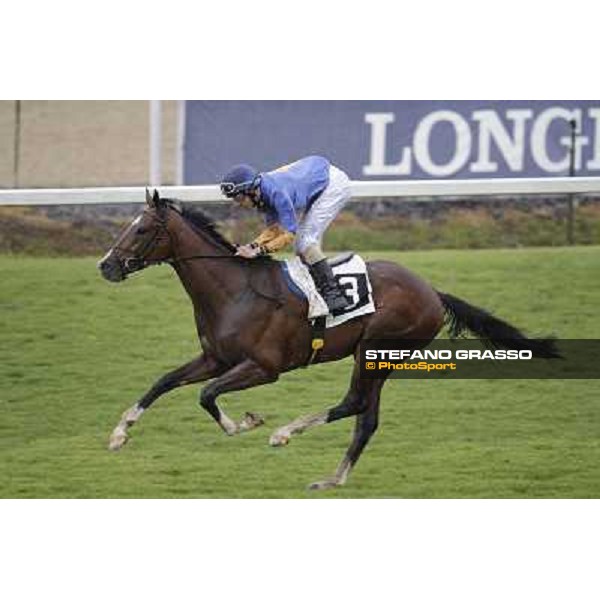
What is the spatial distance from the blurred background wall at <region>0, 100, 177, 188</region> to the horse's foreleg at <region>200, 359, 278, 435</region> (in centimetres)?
104

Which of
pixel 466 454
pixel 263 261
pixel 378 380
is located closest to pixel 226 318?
pixel 263 261

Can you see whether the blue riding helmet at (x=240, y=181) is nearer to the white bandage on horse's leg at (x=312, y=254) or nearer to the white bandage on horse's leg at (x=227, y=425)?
the white bandage on horse's leg at (x=312, y=254)

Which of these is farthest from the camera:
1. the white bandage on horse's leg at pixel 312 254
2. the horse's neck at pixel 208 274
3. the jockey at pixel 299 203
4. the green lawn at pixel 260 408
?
the green lawn at pixel 260 408

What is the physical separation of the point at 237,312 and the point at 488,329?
125 cm

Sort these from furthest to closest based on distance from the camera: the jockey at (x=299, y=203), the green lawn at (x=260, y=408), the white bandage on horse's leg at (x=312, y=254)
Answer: the green lawn at (x=260, y=408), the white bandage on horse's leg at (x=312, y=254), the jockey at (x=299, y=203)

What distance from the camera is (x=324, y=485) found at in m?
8.01

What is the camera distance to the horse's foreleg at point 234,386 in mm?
7699

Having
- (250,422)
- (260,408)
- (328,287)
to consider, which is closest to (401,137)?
(328,287)

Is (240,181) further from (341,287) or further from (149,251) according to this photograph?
(341,287)

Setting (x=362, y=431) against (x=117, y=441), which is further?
(x=362, y=431)

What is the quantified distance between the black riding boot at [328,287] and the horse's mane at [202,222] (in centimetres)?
42

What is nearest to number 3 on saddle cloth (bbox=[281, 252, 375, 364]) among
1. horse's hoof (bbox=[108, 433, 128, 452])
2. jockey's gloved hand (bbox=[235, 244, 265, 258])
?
jockey's gloved hand (bbox=[235, 244, 265, 258])

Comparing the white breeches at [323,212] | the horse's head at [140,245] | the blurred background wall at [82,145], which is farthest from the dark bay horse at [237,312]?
the blurred background wall at [82,145]
